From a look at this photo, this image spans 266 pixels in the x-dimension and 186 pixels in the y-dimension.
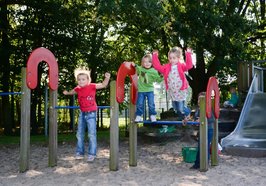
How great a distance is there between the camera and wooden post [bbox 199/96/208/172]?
20.1 ft

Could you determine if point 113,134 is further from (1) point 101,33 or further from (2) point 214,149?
(1) point 101,33

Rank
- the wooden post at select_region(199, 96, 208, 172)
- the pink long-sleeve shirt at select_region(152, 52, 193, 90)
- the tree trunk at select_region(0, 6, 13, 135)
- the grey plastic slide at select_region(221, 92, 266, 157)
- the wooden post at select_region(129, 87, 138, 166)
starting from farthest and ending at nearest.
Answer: the tree trunk at select_region(0, 6, 13, 135) < the grey plastic slide at select_region(221, 92, 266, 157) < the wooden post at select_region(129, 87, 138, 166) < the pink long-sleeve shirt at select_region(152, 52, 193, 90) < the wooden post at select_region(199, 96, 208, 172)

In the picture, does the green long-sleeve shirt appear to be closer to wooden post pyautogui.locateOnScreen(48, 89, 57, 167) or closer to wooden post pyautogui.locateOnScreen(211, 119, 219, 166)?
wooden post pyautogui.locateOnScreen(211, 119, 219, 166)

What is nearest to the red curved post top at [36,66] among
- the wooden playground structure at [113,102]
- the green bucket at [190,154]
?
the wooden playground structure at [113,102]

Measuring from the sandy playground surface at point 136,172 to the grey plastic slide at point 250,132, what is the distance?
22 cm

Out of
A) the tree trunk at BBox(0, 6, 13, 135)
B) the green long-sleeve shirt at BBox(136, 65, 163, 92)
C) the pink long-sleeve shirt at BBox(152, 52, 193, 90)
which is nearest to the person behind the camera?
the pink long-sleeve shirt at BBox(152, 52, 193, 90)

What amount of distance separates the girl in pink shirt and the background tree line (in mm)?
3757

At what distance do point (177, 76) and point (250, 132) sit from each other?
11.8 feet

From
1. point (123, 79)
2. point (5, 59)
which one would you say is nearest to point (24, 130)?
point (123, 79)

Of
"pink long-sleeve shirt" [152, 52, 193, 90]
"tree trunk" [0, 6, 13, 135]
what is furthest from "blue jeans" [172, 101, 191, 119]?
"tree trunk" [0, 6, 13, 135]

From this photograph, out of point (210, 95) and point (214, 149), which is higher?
point (210, 95)

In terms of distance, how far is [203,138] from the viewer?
615cm

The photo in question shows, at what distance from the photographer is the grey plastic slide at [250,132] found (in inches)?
304

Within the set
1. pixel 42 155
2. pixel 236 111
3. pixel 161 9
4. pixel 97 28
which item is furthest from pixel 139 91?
pixel 97 28
